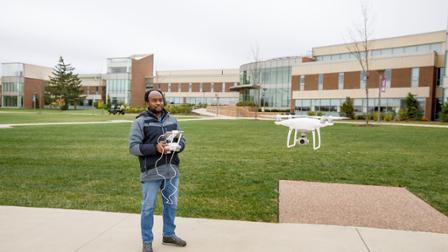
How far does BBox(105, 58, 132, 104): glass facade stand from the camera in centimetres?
7681

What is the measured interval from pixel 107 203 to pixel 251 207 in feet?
7.45

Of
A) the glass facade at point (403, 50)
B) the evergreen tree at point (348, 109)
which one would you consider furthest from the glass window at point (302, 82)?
the evergreen tree at point (348, 109)

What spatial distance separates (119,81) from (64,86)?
35.7 feet

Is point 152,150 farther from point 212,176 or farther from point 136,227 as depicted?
point 212,176

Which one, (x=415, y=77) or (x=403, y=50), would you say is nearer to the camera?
(x=415, y=77)

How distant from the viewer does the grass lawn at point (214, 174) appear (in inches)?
230

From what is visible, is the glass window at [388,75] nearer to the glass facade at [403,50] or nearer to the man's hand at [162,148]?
the glass facade at [403,50]

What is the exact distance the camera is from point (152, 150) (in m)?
3.69

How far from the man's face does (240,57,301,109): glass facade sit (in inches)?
2028

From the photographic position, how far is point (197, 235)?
4371 mm

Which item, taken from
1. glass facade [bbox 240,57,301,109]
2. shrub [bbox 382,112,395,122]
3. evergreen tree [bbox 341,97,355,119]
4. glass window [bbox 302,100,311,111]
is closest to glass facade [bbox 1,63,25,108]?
glass facade [bbox 240,57,301,109]

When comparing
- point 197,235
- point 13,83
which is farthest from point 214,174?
point 13,83

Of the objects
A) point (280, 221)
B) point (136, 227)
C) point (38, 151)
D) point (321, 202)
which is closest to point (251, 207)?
point (280, 221)

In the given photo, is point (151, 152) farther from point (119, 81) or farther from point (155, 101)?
point (119, 81)
